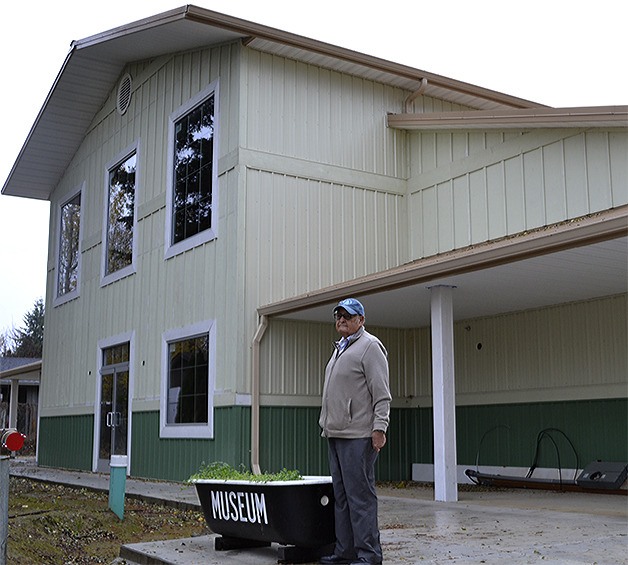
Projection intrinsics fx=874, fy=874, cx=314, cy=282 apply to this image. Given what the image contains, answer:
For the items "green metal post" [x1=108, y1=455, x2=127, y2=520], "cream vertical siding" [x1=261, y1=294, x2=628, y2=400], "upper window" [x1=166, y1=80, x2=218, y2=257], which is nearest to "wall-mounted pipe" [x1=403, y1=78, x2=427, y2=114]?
"upper window" [x1=166, y1=80, x2=218, y2=257]

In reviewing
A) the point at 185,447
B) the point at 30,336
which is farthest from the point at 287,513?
the point at 30,336

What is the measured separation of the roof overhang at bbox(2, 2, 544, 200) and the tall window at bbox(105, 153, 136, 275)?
1.73 meters

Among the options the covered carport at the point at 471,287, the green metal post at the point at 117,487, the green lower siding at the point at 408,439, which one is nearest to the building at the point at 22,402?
the green lower siding at the point at 408,439

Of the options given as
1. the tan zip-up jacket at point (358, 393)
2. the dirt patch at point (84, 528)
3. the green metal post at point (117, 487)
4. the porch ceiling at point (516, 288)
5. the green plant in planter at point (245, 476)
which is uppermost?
the porch ceiling at point (516, 288)

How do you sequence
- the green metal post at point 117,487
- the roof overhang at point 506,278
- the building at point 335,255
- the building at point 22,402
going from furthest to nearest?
the building at point 22,402 < the building at point 335,255 < the green metal post at point 117,487 < the roof overhang at point 506,278

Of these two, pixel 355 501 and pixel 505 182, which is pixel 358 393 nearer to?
pixel 355 501

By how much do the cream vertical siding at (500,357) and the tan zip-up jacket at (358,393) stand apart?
20.0 ft

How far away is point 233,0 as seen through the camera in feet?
48.1

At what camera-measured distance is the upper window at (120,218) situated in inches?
614

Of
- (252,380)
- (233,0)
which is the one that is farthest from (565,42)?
(252,380)

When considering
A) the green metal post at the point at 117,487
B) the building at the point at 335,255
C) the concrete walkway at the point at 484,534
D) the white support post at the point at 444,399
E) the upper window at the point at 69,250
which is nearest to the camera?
the concrete walkway at the point at 484,534

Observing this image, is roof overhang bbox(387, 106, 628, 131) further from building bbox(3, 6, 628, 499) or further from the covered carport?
the covered carport

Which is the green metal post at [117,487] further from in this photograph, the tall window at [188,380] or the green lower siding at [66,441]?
the green lower siding at [66,441]

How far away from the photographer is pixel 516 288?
9.80 meters
